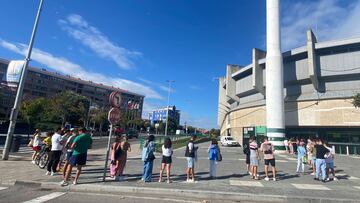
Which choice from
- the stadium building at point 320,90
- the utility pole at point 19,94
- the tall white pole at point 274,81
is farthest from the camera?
the stadium building at point 320,90

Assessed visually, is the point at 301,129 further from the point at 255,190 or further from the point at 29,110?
the point at 29,110

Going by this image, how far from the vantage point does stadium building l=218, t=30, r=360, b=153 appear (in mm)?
34375

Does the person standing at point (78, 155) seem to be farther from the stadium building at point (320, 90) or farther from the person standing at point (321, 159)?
the stadium building at point (320, 90)

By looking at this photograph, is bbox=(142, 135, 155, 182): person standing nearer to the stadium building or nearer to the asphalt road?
the asphalt road

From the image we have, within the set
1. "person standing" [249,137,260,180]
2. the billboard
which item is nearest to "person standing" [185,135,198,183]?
"person standing" [249,137,260,180]

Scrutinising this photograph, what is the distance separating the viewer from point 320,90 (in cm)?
3744

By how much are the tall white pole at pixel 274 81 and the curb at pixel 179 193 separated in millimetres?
26303

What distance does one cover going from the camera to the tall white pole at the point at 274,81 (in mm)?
33281

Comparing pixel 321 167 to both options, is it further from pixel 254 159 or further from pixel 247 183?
pixel 247 183

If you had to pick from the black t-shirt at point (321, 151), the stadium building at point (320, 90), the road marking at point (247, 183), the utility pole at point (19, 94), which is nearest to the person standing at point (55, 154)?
the utility pole at point (19, 94)

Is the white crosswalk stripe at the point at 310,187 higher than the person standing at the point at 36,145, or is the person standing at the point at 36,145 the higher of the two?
the person standing at the point at 36,145

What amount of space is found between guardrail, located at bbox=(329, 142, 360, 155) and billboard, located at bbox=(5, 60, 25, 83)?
32.9 meters

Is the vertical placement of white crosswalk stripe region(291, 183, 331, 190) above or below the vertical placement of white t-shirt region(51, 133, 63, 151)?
below

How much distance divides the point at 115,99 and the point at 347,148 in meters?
33.1
